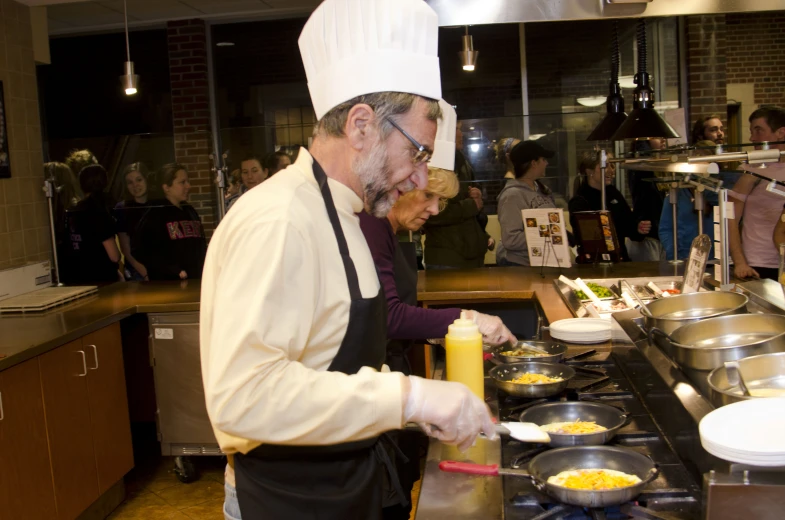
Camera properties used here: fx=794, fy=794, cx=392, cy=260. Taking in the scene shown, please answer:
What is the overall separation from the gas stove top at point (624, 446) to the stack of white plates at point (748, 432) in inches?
6.0

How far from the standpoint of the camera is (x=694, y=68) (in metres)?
7.54

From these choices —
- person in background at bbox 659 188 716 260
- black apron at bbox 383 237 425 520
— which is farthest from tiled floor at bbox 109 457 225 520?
person in background at bbox 659 188 716 260

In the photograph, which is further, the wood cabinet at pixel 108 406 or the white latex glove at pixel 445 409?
the wood cabinet at pixel 108 406

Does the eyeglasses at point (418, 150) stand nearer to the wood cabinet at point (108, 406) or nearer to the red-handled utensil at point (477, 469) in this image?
the red-handled utensil at point (477, 469)

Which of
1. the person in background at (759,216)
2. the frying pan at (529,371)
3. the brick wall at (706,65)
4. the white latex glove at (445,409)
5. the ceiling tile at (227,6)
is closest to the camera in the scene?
the white latex glove at (445,409)

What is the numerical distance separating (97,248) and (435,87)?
453 centimetres

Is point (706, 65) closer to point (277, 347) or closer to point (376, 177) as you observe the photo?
point (376, 177)

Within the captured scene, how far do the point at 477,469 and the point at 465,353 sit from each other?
349 mm

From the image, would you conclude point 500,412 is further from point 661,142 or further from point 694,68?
point 694,68

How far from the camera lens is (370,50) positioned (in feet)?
5.21

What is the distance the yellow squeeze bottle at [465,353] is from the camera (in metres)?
1.83

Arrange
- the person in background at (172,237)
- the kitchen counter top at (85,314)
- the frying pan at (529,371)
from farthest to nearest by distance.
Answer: the person in background at (172,237) < the kitchen counter top at (85,314) < the frying pan at (529,371)

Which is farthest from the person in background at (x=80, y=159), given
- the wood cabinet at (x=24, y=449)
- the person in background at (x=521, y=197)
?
A: the wood cabinet at (x=24, y=449)

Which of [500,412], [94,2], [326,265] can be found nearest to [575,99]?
[94,2]
